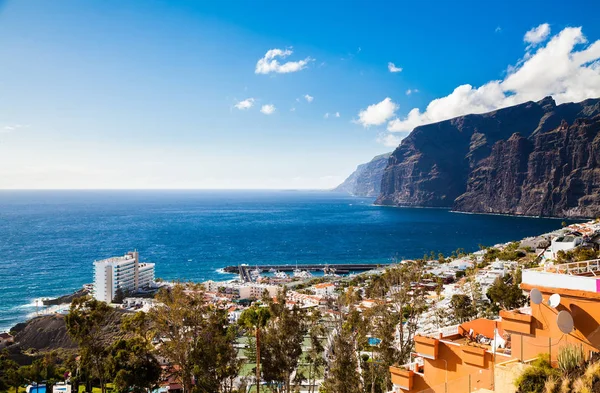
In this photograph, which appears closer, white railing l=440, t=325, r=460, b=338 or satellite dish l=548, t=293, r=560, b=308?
satellite dish l=548, t=293, r=560, b=308

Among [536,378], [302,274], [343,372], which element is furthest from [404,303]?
[302,274]

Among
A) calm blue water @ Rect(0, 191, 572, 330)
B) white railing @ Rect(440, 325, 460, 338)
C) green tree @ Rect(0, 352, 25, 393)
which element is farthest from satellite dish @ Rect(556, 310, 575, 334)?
calm blue water @ Rect(0, 191, 572, 330)

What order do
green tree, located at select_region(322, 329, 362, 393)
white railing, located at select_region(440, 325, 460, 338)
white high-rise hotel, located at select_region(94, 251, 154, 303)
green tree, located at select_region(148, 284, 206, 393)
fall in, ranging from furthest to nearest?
1. white high-rise hotel, located at select_region(94, 251, 154, 303)
2. green tree, located at select_region(322, 329, 362, 393)
3. green tree, located at select_region(148, 284, 206, 393)
4. white railing, located at select_region(440, 325, 460, 338)

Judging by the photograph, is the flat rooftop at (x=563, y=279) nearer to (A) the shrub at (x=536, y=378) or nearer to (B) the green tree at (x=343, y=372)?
(A) the shrub at (x=536, y=378)

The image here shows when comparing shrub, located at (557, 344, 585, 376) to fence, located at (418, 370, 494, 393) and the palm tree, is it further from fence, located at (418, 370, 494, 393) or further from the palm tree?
the palm tree

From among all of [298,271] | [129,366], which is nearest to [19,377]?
[129,366]

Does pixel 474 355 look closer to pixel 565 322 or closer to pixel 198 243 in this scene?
pixel 565 322

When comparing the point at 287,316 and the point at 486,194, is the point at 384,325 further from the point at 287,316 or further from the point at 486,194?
the point at 486,194
